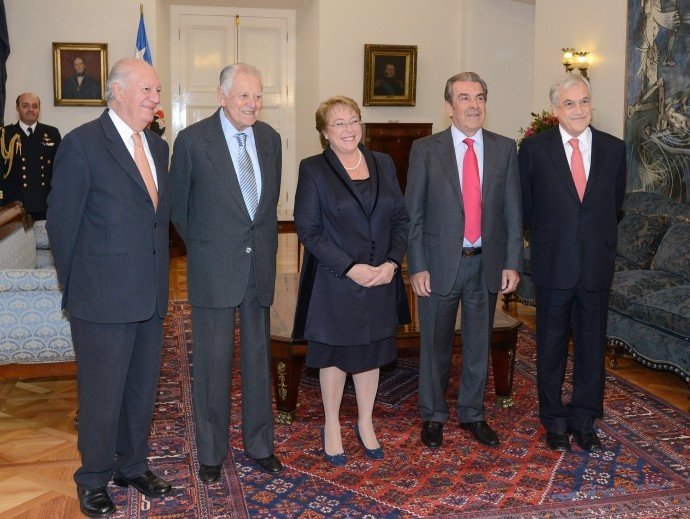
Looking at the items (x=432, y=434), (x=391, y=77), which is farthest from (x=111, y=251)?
(x=391, y=77)

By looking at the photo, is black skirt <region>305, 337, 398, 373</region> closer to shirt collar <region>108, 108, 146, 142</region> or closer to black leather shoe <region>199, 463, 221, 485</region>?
black leather shoe <region>199, 463, 221, 485</region>

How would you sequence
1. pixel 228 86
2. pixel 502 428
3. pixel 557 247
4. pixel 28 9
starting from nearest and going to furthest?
pixel 228 86 < pixel 557 247 < pixel 502 428 < pixel 28 9

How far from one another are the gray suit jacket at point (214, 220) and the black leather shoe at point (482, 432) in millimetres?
1377

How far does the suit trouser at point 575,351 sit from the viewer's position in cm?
399

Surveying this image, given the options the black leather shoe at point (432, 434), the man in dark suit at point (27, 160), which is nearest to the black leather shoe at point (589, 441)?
the black leather shoe at point (432, 434)

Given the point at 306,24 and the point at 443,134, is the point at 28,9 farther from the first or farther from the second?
the point at 443,134

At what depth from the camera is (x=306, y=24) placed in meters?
11.7

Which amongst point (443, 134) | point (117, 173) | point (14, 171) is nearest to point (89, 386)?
point (117, 173)

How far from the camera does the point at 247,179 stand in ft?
11.8

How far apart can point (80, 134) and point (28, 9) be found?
8.04 meters

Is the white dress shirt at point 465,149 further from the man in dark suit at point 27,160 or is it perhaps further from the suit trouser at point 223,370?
the man in dark suit at point 27,160

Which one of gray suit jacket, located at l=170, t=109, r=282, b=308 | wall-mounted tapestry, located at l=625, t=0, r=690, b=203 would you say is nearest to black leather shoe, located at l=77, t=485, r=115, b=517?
gray suit jacket, located at l=170, t=109, r=282, b=308

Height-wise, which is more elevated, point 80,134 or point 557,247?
point 80,134

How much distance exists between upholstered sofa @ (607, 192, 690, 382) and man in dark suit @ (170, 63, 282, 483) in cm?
267
